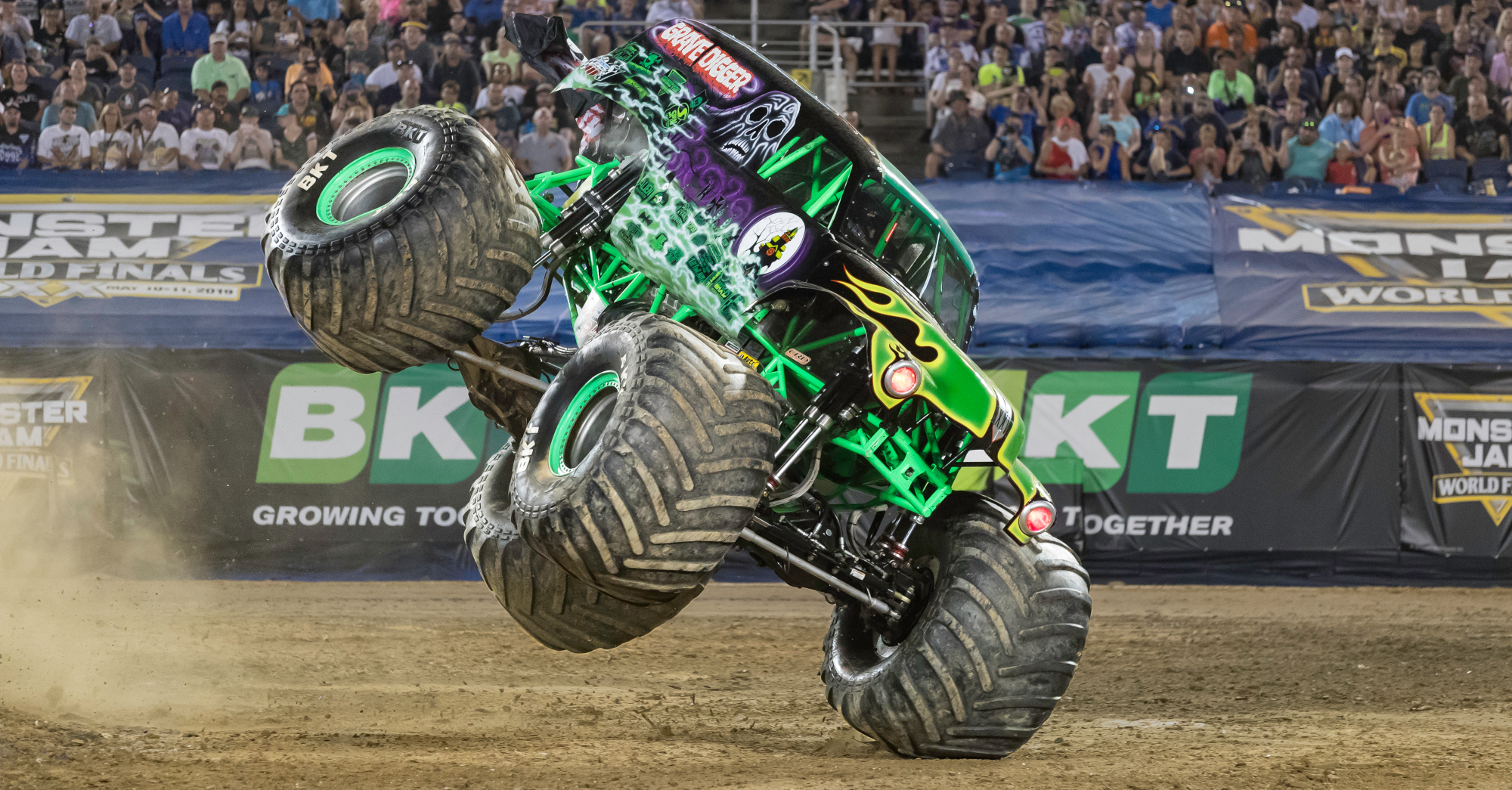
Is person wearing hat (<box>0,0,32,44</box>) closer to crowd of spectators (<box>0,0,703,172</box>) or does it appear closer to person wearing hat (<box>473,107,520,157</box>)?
crowd of spectators (<box>0,0,703,172</box>)

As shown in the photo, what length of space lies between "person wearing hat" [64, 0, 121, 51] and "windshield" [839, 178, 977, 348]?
1162cm

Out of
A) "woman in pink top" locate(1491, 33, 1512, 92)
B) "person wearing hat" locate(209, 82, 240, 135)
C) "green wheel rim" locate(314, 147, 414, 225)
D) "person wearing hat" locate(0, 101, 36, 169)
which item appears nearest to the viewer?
"green wheel rim" locate(314, 147, 414, 225)

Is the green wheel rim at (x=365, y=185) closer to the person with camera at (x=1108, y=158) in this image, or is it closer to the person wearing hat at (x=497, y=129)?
the person wearing hat at (x=497, y=129)

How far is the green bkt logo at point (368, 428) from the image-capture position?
452 inches

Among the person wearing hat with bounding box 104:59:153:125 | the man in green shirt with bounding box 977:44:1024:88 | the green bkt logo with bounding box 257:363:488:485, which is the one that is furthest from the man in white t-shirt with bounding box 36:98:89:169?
the man in green shirt with bounding box 977:44:1024:88

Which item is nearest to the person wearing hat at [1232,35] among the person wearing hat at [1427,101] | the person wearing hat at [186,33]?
the person wearing hat at [1427,101]

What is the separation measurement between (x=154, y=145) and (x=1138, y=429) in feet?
32.9

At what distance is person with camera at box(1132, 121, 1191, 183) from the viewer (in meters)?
14.2

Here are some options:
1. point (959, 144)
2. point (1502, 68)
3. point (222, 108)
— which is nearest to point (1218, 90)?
point (959, 144)

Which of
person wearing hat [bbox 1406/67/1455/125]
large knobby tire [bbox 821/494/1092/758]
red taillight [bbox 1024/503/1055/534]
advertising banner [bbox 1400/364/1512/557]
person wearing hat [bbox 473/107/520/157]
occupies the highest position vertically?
red taillight [bbox 1024/503/1055/534]

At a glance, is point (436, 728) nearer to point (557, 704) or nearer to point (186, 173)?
point (557, 704)

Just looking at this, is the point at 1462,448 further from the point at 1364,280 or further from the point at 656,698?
the point at 656,698

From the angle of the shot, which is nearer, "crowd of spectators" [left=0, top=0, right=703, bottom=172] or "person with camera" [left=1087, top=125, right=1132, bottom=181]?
"crowd of spectators" [left=0, top=0, right=703, bottom=172]

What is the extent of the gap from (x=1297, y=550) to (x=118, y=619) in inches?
376
